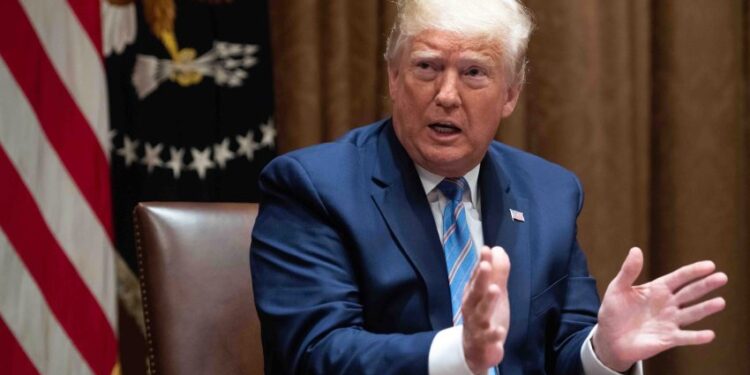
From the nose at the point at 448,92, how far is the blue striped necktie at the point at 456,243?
0.18m

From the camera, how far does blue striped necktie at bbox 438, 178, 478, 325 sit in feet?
7.27

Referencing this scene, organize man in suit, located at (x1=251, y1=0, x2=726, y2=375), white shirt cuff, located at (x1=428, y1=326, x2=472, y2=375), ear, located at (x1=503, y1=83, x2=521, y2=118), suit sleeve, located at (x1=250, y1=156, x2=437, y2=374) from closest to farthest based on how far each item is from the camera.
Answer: white shirt cuff, located at (x1=428, y1=326, x2=472, y2=375), suit sleeve, located at (x1=250, y1=156, x2=437, y2=374), man in suit, located at (x1=251, y1=0, x2=726, y2=375), ear, located at (x1=503, y1=83, x2=521, y2=118)

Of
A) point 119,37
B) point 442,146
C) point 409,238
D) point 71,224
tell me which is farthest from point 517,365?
point 119,37

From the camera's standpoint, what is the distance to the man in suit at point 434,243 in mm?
2068

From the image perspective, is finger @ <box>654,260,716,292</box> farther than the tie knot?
No

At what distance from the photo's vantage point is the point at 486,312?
1766mm

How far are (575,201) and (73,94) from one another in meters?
1.41

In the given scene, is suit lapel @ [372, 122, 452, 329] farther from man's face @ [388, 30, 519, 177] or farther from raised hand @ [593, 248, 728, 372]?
raised hand @ [593, 248, 728, 372]

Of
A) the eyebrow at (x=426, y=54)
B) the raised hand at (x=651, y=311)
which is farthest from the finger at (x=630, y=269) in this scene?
the eyebrow at (x=426, y=54)

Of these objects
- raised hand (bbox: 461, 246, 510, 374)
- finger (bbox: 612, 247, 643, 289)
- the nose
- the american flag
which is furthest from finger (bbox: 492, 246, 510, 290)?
the american flag

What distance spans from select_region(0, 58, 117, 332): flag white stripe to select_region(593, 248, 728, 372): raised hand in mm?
1448

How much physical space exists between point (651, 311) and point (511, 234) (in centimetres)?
37

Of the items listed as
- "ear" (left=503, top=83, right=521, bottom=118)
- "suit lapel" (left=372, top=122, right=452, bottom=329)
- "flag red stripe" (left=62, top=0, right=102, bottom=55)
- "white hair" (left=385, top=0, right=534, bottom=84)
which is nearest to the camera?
"suit lapel" (left=372, top=122, right=452, bottom=329)

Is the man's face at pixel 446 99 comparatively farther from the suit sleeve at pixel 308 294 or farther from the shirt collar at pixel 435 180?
the suit sleeve at pixel 308 294
